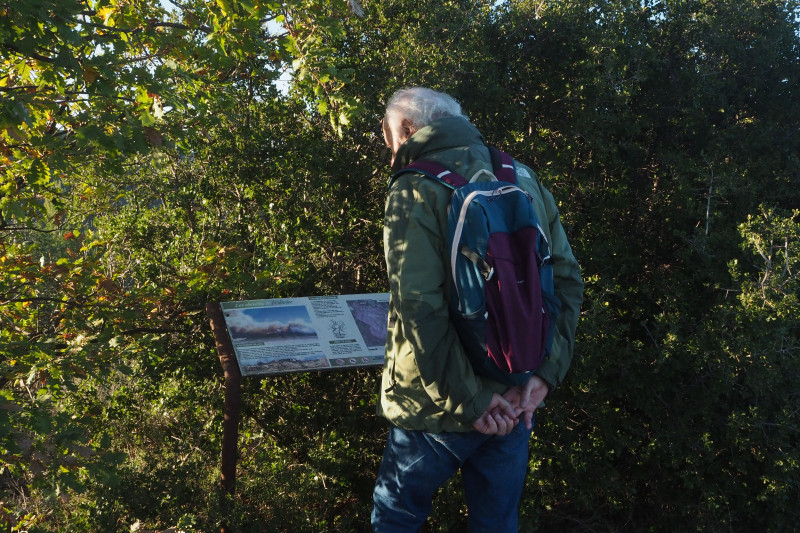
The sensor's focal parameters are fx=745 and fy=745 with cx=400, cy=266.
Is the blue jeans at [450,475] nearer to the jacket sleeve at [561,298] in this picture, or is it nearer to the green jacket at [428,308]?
the green jacket at [428,308]

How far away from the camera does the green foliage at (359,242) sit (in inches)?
151

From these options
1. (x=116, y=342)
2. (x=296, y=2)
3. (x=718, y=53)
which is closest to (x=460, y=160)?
(x=296, y=2)

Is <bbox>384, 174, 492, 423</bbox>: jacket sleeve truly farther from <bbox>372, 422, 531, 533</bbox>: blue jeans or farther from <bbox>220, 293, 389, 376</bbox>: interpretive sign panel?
<bbox>220, 293, 389, 376</bbox>: interpretive sign panel

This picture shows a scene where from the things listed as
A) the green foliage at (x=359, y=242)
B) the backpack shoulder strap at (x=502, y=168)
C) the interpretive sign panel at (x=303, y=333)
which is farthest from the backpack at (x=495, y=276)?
the green foliage at (x=359, y=242)

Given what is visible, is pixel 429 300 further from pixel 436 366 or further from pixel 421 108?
pixel 421 108

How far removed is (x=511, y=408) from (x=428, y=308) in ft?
1.53

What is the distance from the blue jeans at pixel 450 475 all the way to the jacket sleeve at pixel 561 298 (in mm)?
224

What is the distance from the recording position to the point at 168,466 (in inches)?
161

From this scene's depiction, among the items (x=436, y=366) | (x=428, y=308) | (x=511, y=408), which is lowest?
(x=511, y=408)

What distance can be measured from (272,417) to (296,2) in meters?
2.81

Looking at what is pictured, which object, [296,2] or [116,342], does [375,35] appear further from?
[116,342]

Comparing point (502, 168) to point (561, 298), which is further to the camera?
point (561, 298)

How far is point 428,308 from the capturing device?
2285mm

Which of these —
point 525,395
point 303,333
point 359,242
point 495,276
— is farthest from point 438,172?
point 359,242
